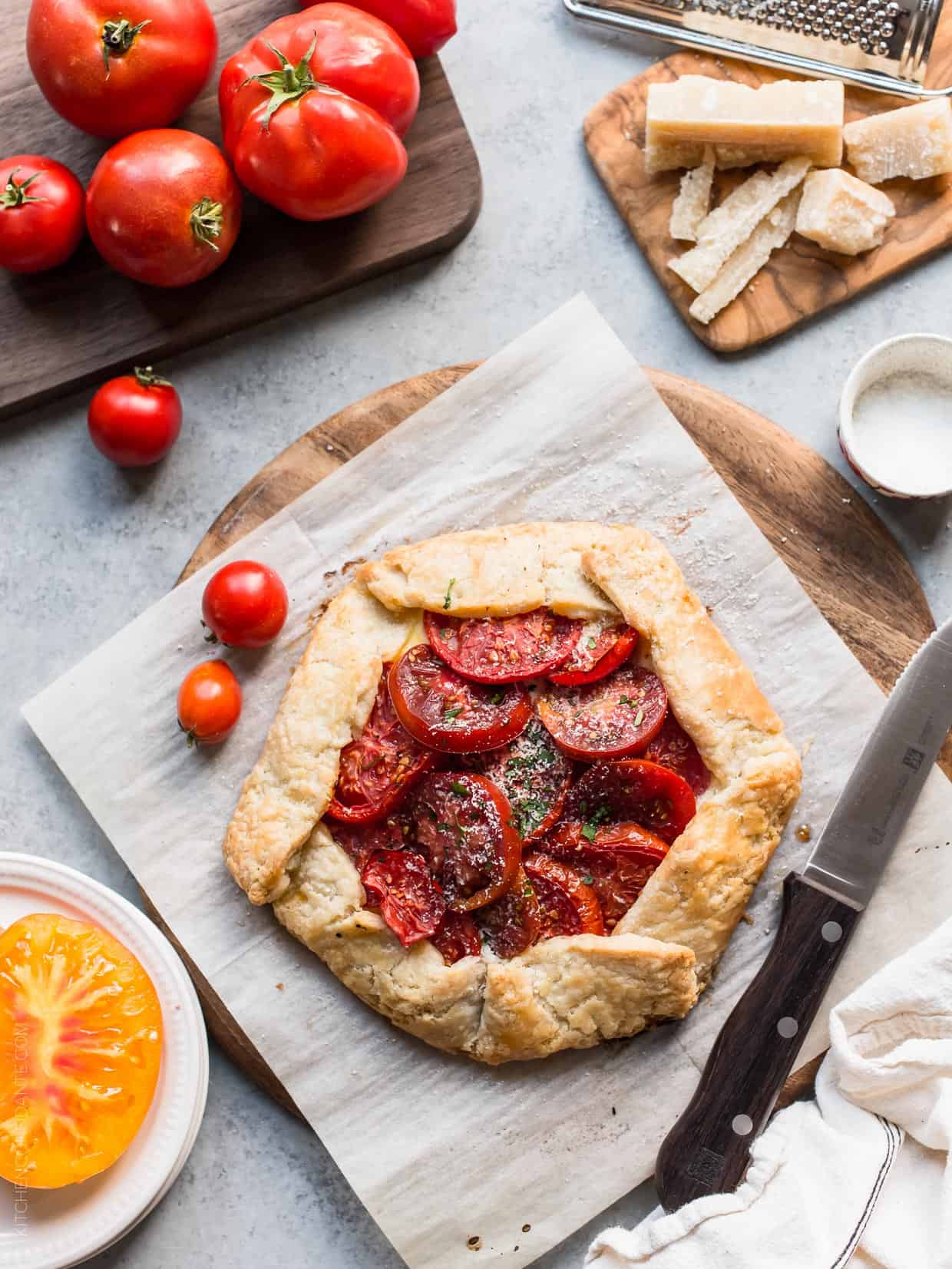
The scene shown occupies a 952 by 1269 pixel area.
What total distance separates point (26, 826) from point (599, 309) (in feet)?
9.37

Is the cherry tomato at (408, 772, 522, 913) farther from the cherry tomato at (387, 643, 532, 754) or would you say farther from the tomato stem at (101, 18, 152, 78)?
the tomato stem at (101, 18, 152, 78)

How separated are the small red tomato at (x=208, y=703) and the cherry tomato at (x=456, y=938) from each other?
1022 mm

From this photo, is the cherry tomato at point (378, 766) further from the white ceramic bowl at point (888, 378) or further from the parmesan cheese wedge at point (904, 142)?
the parmesan cheese wedge at point (904, 142)

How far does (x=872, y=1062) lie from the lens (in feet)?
12.6

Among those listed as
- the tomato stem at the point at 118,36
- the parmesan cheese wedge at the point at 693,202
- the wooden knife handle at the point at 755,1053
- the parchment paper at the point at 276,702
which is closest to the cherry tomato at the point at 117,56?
the tomato stem at the point at 118,36

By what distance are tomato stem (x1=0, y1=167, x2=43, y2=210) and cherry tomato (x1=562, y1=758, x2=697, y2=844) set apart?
2.69m

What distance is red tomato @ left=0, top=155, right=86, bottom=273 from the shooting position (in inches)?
156

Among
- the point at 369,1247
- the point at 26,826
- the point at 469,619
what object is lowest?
the point at 369,1247

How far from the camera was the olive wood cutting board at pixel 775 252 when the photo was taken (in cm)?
427

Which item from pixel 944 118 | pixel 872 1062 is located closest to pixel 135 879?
pixel 872 1062

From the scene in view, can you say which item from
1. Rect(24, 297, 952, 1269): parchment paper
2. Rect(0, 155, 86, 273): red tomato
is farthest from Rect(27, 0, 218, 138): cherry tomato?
Rect(24, 297, 952, 1269): parchment paper

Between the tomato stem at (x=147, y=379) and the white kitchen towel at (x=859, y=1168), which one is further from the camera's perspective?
the tomato stem at (x=147, y=379)

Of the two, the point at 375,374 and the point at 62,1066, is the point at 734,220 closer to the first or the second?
the point at 375,374

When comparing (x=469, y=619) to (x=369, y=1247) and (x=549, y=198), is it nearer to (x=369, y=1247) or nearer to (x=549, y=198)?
(x=549, y=198)
